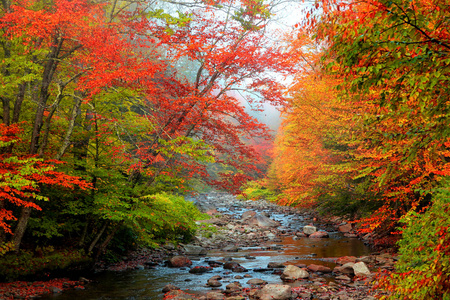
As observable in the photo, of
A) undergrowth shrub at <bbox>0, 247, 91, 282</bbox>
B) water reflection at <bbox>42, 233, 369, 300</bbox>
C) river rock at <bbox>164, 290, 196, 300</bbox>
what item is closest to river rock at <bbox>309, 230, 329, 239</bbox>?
water reflection at <bbox>42, 233, 369, 300</bbox>

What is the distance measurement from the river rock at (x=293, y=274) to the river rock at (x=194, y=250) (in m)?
4.91

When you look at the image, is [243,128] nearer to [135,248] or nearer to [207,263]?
[207,263]

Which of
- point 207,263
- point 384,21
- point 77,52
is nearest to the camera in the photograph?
point 384,21

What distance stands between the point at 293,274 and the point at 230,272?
2.17m

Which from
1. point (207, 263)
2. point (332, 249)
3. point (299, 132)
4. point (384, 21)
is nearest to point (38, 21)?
point (384, 21)

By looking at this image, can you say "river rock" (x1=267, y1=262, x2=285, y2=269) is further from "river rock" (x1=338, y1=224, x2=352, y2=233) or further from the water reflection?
"river rock" (x1=338, y1=224, x2=352, y2=233)

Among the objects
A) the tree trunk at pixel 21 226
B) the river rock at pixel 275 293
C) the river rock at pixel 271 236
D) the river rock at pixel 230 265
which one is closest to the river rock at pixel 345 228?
the river rock at pixel 271 236

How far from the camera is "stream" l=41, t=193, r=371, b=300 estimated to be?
8.65 m

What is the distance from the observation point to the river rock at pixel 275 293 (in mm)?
7477

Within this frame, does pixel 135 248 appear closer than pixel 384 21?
No

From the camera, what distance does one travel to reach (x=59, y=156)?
352 inches

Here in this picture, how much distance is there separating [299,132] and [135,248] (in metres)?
9.21

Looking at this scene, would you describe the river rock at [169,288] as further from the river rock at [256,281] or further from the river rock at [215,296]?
the river rock at [256,281]

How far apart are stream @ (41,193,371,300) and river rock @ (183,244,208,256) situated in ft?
1.15
